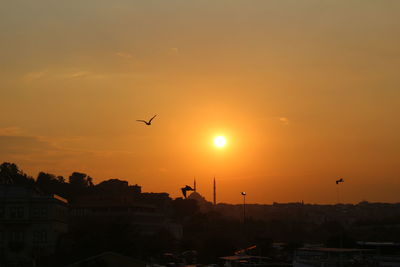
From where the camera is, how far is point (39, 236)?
7600 centimetres

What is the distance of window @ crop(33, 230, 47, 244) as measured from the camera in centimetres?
7575

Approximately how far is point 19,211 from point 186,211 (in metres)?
96.4

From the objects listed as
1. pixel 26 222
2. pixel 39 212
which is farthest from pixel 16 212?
pixel 39 212

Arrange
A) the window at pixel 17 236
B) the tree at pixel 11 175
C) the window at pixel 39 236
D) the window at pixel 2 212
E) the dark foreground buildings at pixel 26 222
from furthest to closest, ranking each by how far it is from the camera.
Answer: the tree at pixel 11 175
the window at pixel 2 212
the window at pixel 39 236
the window at pixel 17 236
the dark foreground buildings at pixel 26 222

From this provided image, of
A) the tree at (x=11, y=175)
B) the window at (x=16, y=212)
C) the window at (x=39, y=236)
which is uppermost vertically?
the tree at (x=11, y=175)

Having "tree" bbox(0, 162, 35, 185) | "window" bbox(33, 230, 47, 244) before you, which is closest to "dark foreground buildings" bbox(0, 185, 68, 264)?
"window" bbox(33, 230, 47, 244)

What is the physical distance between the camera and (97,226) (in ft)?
269

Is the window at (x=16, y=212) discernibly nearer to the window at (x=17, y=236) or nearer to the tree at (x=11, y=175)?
the window at (x=17, y=236)

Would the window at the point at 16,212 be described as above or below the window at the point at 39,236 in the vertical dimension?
above

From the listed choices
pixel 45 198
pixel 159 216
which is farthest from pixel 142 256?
pixel 159 216

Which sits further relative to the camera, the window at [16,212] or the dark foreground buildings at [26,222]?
the window at [16,212]

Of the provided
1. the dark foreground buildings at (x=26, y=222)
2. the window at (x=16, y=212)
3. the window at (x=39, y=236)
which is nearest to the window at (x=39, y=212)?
the dark foreground buildings at (x=26, y=222)

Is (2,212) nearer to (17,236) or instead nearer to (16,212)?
(16,212)

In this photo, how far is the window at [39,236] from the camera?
249 feet
